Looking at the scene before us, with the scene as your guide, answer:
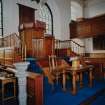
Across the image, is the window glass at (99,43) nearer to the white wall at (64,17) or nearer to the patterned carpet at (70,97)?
the white wall at (64,17)

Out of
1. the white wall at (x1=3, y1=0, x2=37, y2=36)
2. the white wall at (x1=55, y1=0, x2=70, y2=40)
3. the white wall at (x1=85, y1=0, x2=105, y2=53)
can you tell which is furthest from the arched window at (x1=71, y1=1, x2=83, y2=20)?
the white wall at (x1=3, y1=0, x2=37, y2=36)

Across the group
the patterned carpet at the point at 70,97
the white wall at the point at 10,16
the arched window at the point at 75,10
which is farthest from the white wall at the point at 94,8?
the patterned carpet at the point at 70,97

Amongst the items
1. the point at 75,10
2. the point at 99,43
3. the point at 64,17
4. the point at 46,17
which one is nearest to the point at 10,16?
the point at 46,17

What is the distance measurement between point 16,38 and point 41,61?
2.10 metres

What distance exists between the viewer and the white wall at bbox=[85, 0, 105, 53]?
40.3 ft

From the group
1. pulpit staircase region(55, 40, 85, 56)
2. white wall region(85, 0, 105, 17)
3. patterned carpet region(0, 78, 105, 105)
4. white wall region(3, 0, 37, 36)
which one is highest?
white wall region(85, 0, 105, 17)

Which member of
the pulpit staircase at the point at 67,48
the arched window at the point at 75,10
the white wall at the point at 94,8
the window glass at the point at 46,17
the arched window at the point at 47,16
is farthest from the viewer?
the arched window at the point at 75,10

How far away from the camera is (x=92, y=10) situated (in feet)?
42.1

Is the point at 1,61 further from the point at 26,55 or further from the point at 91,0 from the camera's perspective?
the point at 91,0

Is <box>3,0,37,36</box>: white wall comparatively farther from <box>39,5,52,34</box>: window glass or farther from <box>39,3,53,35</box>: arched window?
<box>39,3,53,35</box>: arched window

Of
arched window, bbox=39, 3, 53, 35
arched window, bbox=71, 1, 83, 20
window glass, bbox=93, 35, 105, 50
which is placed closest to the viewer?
arched window, bbox=39, 3, 53, 35

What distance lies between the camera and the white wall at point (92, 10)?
12.3m

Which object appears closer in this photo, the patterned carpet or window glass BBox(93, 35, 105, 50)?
the patterned carpet

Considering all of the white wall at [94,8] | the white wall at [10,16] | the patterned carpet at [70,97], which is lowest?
the patterned carpet at [70,97]
